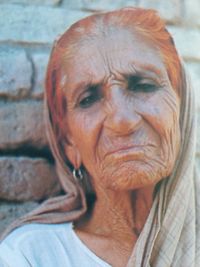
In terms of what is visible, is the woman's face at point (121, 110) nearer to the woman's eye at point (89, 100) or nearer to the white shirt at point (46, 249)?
the woman's eye at point (89, 100)

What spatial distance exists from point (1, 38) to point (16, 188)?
1.56ft

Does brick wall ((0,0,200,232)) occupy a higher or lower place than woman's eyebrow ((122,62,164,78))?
lower

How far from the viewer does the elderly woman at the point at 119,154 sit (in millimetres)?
2572

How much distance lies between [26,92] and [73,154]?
0.38m

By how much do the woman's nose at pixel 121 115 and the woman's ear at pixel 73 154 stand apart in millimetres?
198

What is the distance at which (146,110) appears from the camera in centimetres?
258

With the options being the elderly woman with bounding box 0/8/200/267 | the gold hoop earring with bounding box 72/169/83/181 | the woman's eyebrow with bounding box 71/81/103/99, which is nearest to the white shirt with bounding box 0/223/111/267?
the elderly woman with bounding box 0/8/200/267

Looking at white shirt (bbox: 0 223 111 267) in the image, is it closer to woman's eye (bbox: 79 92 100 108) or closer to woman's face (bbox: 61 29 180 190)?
woman's face (bbox: 61 29 180 190)

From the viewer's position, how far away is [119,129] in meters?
2.54

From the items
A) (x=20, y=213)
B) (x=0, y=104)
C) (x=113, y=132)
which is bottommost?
(x=20, y=213)

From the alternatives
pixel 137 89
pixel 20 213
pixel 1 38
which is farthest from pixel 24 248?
pixel 1 38

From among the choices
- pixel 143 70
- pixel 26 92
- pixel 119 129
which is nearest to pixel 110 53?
pixel 143 70

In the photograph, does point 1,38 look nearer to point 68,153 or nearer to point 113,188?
point 68,153

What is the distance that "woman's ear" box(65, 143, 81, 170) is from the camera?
9.00 feet
